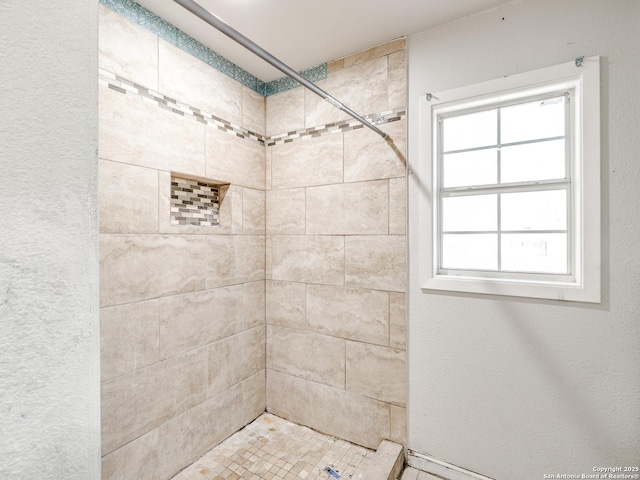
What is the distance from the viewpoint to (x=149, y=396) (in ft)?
5.21

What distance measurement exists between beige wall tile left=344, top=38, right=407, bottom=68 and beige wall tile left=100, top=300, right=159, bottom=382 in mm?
1869

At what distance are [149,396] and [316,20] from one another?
87.0 inches

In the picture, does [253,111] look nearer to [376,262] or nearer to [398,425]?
[376,262]

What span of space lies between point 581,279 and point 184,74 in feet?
7.65

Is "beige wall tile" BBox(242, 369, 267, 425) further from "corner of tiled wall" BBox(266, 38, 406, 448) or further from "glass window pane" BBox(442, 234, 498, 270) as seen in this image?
"glass window pane" BBox(442, 234, 498, 270)

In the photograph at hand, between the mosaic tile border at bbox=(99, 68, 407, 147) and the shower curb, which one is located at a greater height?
the mosaic tile border at bbox=(99, 68, 407, 147)

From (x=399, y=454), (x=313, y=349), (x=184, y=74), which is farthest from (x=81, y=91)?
(x=399, y=454)

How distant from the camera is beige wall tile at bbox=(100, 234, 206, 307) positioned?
1431mm

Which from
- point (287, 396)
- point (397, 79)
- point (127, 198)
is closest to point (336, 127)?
point (397, 79)

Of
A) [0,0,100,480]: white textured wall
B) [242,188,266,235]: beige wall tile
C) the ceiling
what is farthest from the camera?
[242,188,266,235]: beige wall tile

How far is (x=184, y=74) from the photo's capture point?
1757mm

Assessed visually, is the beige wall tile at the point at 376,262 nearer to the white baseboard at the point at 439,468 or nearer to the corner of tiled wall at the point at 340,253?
the corner of tiled wall at the point at 340,253

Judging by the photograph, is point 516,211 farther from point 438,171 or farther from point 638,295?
point 638,295

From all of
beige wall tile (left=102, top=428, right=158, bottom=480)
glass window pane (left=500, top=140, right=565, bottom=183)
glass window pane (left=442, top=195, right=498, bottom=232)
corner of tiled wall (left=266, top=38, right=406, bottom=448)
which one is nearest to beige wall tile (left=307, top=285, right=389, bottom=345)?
corner of tiled wall (left=266, top=38, right=406, bottom=448)
